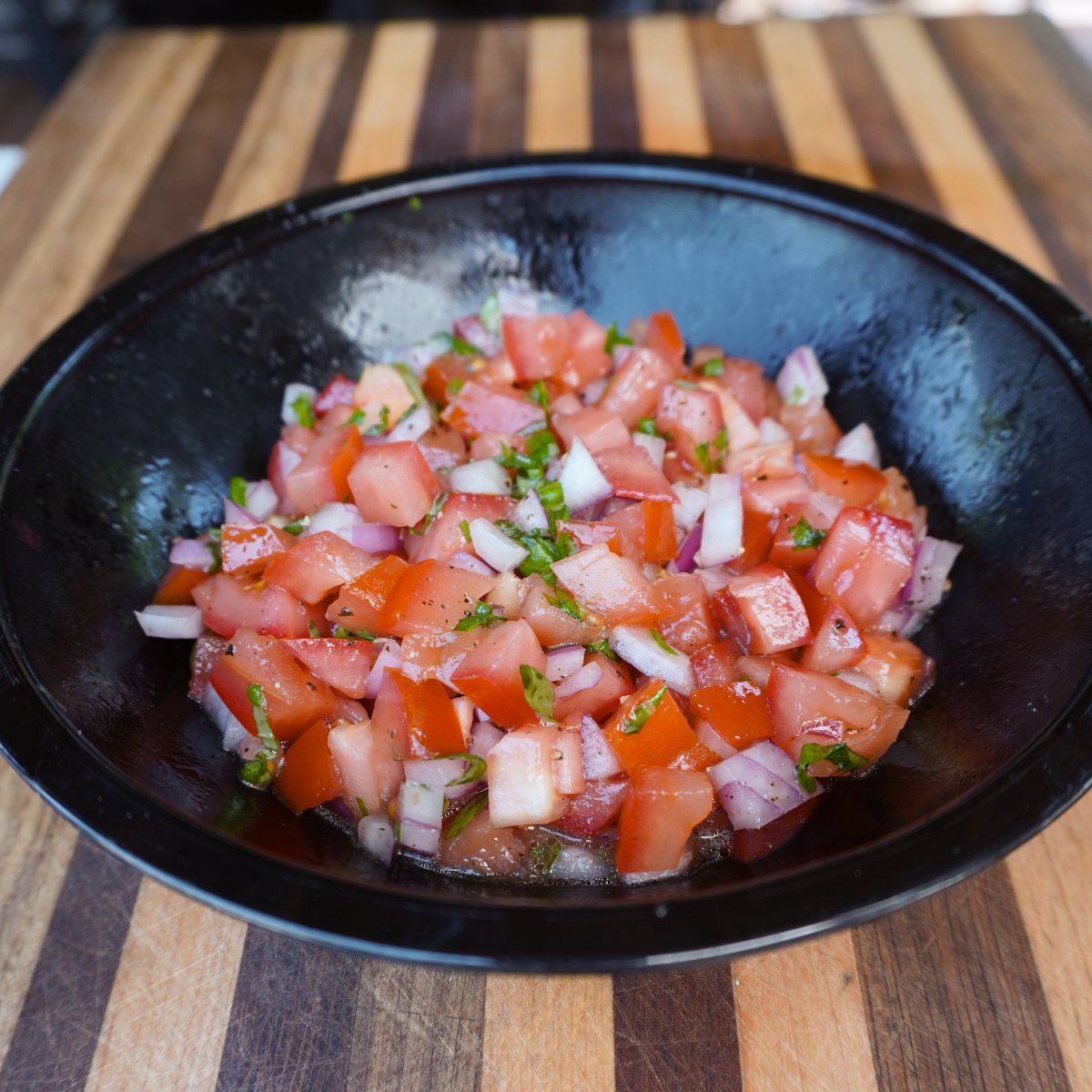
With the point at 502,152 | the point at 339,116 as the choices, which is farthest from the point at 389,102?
the point at 502,152

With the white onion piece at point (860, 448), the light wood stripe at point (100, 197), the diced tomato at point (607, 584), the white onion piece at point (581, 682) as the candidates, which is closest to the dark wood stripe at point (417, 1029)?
the white onion piece at point (581, 682)

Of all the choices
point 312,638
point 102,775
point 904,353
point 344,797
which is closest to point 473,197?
point 904,353

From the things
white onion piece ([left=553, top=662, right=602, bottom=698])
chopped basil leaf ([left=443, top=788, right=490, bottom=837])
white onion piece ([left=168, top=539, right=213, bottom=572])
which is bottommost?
chopped basil leaf ([left=443, top=788, right=490, bottom=837])

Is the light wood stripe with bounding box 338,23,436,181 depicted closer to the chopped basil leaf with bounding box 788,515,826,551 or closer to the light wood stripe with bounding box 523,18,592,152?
the light wood stripe with bounding box 523,18,592,152

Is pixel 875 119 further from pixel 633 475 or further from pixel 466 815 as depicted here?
pixel 466 815

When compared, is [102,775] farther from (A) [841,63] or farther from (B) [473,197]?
(A) [841,63]

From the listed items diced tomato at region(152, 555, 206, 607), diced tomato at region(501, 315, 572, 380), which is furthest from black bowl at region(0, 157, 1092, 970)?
diced tomato at region(501, 315, 572, 380)
